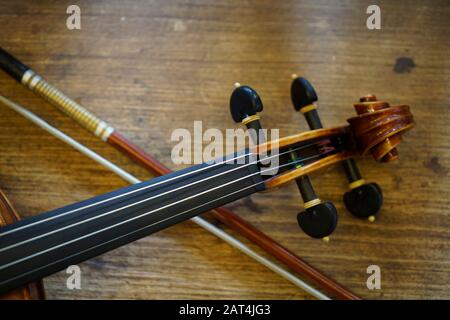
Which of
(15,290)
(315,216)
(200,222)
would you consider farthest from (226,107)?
(15,290)

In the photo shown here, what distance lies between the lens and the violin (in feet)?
3.08

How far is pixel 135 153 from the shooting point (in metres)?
1.25

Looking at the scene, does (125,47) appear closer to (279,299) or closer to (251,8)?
(251,8)

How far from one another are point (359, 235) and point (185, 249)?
56 centimetres

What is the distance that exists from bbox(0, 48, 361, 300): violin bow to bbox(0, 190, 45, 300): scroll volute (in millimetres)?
350

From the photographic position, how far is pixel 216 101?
4.48ft

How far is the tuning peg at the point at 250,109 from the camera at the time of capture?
108 centimetres

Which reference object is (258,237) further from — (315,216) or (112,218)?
(112,218)

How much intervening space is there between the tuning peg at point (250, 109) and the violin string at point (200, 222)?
1.13 feet

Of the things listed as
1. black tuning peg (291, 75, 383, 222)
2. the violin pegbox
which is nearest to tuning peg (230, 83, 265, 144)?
the violin pegbox

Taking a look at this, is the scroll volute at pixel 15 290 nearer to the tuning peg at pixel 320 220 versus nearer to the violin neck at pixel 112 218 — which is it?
the violin neck at pixel 112 218

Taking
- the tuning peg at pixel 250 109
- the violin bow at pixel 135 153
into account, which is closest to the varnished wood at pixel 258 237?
the violin bow at pixel 135 153

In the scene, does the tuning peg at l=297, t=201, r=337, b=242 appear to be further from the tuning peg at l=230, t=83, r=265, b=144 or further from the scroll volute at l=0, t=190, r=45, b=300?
the scroll volute at l=0, t=190, r=45, b=300
